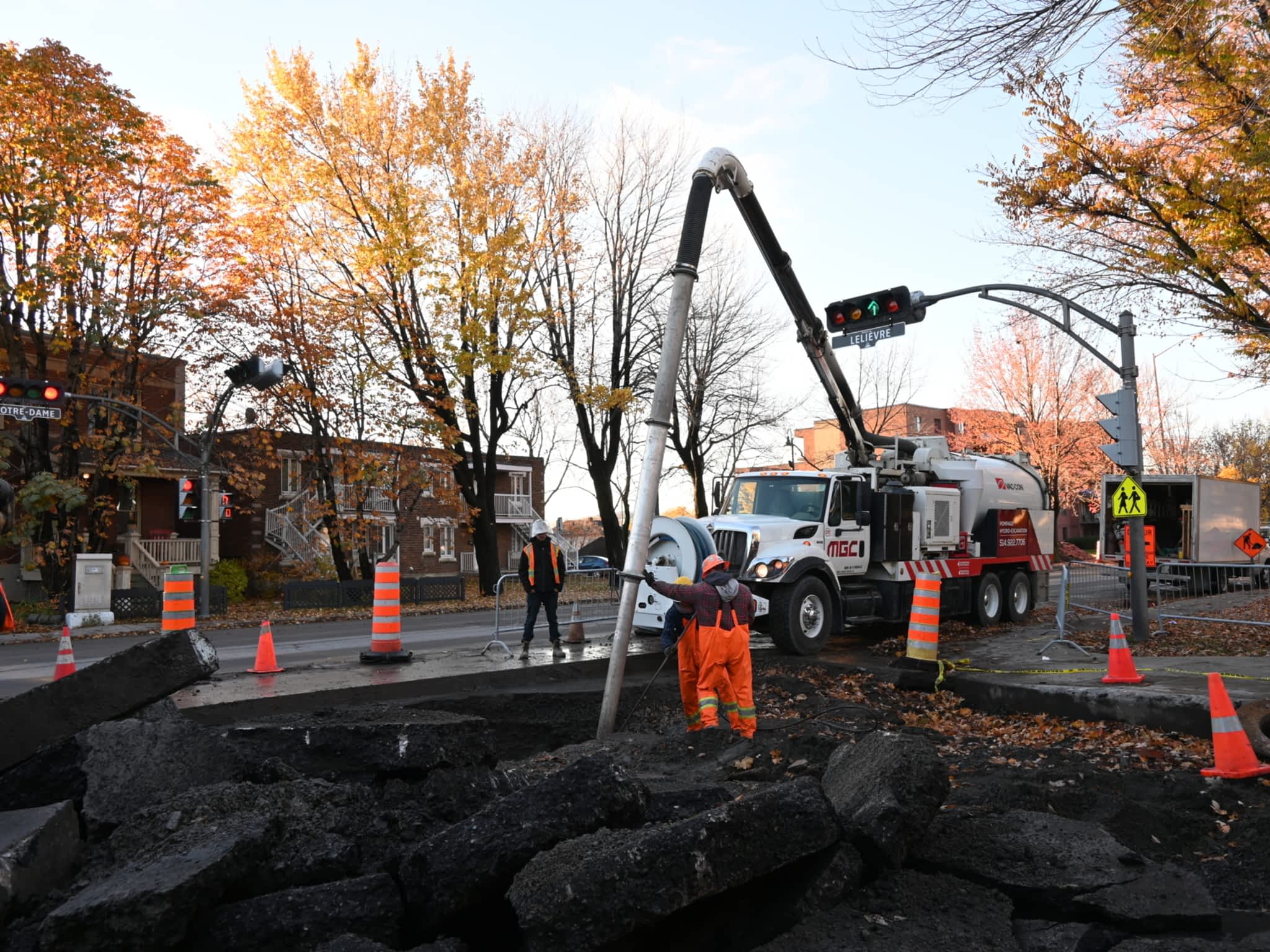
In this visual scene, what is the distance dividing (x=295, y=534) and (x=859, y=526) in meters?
24.8

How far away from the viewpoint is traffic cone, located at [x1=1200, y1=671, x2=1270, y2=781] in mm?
6266

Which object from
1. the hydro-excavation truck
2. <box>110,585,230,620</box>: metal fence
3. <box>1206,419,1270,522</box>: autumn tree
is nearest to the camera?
the hydro-excavation truck

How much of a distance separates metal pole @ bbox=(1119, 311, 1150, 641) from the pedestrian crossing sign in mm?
107

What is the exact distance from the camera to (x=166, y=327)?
23.7 metres

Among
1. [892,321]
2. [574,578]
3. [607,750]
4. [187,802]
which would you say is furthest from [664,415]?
[574,578]

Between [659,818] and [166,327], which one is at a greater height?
[166,327]

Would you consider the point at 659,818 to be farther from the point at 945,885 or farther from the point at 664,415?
the point at 664,415

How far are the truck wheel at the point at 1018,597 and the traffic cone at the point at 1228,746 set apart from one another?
1149 centimetres

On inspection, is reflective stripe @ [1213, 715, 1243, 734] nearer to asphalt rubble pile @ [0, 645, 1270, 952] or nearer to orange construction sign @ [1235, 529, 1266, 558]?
asphalt rubble pile @ [0, 645, 1270, 952]

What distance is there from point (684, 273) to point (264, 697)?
5442 millimetres

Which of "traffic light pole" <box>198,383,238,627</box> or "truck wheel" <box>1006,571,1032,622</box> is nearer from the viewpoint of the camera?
"truck wheel" <box>1006,571,1032,622</box>

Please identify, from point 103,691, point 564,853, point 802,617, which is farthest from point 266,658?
point 564,853

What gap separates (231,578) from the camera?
97.2ft

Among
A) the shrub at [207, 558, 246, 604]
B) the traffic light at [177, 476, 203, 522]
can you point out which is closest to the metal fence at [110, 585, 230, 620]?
the traffic light at [177, 476, 203, 522]
